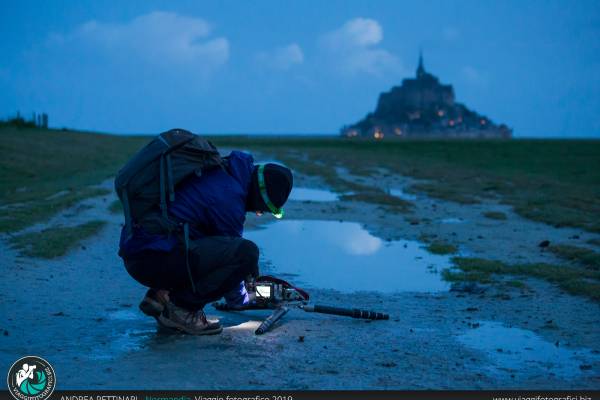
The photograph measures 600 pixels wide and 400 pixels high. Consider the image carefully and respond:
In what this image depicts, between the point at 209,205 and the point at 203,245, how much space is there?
36cm

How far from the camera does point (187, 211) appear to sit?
6465 millimetres

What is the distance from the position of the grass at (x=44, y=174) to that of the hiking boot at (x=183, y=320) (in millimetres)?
7659

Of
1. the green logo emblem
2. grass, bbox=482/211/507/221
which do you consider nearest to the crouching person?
the green logo emblem

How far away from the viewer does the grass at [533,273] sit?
9.47 m

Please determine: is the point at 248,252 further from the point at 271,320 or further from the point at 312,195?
the point at 312,195

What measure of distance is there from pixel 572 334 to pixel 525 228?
368 inches

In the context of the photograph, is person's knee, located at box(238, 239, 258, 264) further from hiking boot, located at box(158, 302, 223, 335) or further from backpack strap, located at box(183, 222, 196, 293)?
hiking boot, located at box(158, 302, 223, 335)

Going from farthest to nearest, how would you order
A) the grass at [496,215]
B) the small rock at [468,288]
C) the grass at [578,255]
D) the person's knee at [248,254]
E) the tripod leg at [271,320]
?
the grass at [496,215] → the grass at [578,255] → the small rock at [468,288] → the tripod leg at [271,320] → the person's knee at [248,254]

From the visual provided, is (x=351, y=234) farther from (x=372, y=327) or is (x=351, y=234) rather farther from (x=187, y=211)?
(x=187, y=211)

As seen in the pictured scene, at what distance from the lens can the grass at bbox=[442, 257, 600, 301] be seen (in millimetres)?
9469

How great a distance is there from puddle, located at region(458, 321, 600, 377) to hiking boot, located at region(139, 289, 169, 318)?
111 inches

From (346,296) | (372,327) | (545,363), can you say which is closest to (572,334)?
(545,363)

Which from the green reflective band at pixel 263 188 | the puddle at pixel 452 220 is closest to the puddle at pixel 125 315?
the green reflective band at pixel 263 188

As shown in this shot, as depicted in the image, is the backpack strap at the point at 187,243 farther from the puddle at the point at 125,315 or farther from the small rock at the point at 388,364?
the small rock at the point at 388,364
